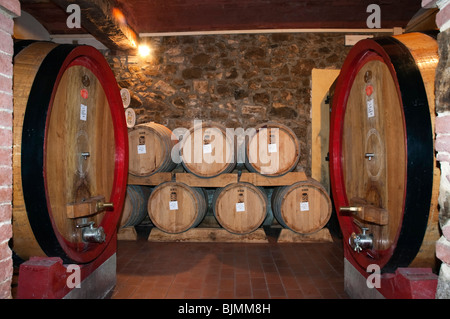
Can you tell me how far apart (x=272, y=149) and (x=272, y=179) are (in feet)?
1.39

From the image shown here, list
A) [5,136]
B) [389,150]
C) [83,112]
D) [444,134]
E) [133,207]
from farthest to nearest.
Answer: [133,207] < [83,112] < [389,150] < [5,136] < [444,134]

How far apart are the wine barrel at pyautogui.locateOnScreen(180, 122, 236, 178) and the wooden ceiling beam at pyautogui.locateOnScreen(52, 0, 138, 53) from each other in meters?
1.91

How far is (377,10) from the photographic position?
4652 mm

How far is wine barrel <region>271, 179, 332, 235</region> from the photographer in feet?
12.7

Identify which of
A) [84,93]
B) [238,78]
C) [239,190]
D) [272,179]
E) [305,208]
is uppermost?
[238,78]

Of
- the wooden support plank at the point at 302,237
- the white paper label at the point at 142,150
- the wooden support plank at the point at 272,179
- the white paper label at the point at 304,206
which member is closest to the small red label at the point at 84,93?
the white paper label at the point at 142,150

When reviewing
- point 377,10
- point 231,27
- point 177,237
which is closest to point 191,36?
point 231,27

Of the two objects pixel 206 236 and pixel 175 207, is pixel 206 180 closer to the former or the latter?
pixel 175 207

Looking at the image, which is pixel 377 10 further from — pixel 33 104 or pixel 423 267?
pixel 33 104

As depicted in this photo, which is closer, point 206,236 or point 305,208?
point 305,208

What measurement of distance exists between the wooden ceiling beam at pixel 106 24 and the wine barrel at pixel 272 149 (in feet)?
8.27

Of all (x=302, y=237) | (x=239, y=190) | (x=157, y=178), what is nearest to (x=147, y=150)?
(x=157, y=178)

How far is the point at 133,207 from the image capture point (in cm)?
412

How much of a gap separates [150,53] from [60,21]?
1536 millimetres
